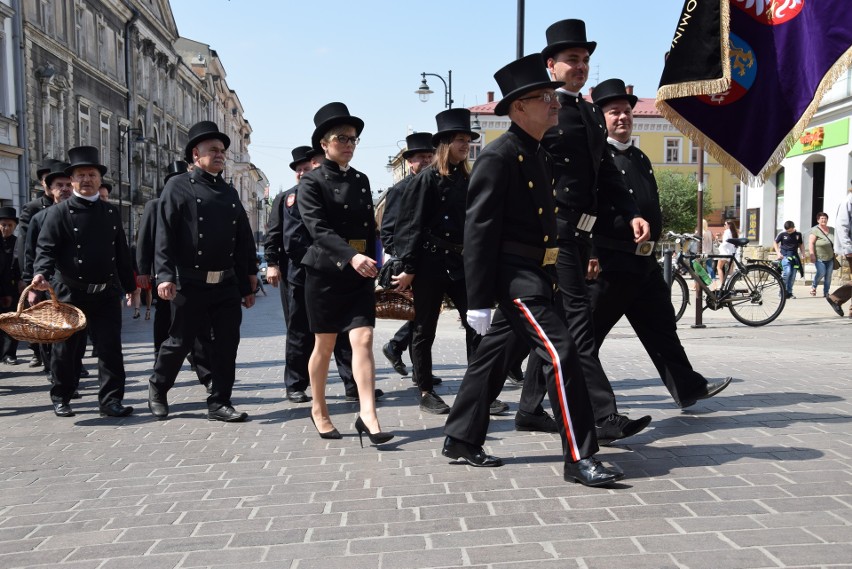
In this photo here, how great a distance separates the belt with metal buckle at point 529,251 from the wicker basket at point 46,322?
339cm

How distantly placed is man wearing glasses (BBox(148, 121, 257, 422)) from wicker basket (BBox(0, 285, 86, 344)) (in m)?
0.67

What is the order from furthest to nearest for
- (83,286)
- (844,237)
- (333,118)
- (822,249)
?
(822,249)
(844,237)
(83,286)
(333,118)

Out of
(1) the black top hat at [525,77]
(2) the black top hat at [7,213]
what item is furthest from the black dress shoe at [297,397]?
(2) the black top hat at [7,213]

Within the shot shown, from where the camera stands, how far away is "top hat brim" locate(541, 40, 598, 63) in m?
5.24

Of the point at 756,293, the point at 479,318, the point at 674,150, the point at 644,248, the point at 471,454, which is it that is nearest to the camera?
the point at 479,318

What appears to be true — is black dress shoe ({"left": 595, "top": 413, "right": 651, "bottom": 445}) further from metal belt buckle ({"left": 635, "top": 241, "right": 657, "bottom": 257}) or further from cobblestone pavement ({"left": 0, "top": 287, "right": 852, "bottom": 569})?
metal belt buckle ({"left": 635, "top": 241, "right": 657, "bottom": 257})

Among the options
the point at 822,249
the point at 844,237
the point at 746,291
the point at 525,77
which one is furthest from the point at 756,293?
the point at 525,77

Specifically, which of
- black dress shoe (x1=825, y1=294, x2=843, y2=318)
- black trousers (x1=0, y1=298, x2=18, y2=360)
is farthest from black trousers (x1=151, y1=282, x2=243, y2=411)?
black dress shoe (x1=825, y1=294, x2=843, y2=318)

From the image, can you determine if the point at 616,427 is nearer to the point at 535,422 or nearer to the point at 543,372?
the point at 535,422

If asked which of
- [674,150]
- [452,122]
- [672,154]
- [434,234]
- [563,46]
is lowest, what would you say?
[434,234]

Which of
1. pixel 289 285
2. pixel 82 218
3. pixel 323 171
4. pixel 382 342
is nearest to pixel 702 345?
Result: pixel 382 342

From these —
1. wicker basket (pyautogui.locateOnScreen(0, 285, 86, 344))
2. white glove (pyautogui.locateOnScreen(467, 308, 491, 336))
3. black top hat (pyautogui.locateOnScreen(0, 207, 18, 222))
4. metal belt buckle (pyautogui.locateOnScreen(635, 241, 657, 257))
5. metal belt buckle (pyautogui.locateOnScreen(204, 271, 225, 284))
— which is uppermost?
black top hat (pyautogui.locateOnScreen(0, 207, 18, 222))

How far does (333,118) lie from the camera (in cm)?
553

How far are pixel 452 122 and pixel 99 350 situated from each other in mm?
3142
